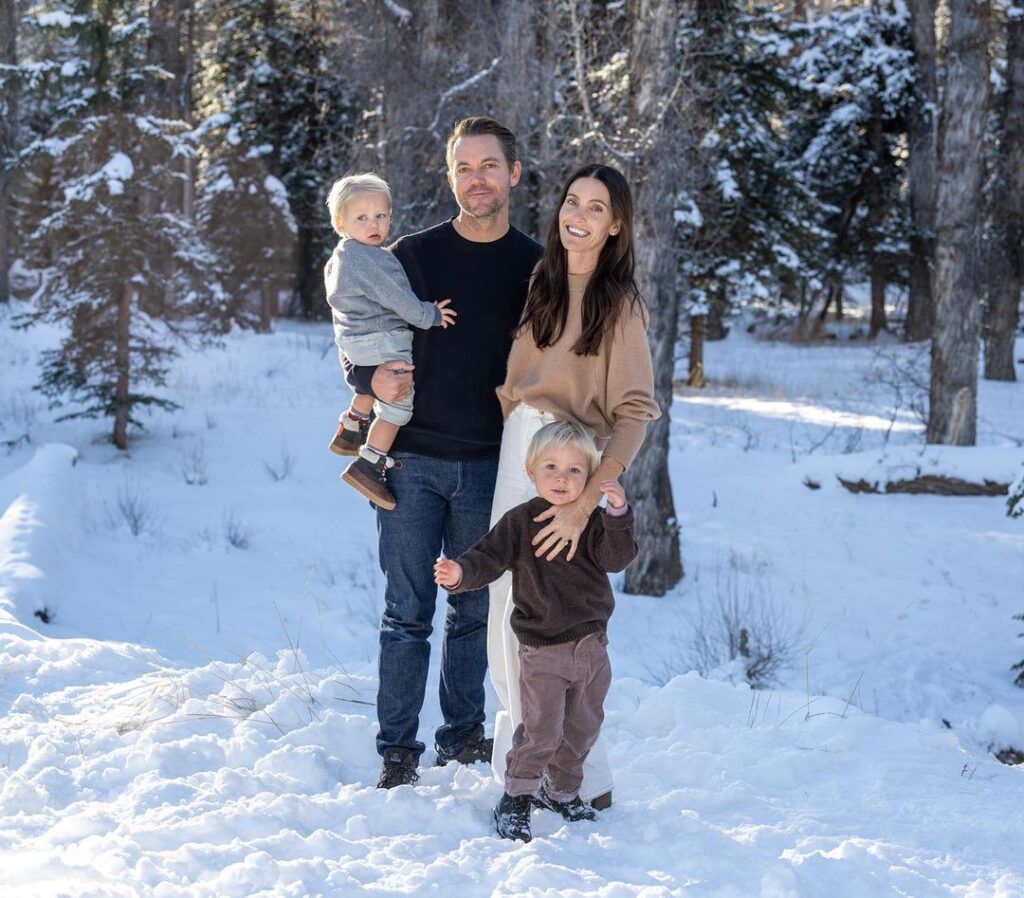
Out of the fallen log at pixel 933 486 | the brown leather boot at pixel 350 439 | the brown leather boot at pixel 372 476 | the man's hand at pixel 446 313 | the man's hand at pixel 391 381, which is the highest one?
the man's hand at pixel 446 313

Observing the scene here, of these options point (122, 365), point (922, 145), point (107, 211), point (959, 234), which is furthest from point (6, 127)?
point (959, 234)

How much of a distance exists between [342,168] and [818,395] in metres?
9.01

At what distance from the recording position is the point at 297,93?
26.5m

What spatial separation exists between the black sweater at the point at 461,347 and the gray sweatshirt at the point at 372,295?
0.10 m

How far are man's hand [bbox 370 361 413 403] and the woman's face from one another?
72cm

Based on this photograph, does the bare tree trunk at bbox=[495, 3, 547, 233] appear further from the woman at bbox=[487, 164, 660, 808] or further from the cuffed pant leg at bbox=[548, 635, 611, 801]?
the cuffed pant leg at bbox=[548, 635, 611, 801]

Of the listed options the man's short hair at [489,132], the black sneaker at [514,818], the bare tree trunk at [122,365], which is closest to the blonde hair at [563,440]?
the man's short hair at [489,132]

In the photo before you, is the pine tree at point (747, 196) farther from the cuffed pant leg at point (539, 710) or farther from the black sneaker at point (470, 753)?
the cuffed pant leg at point (539, 710)

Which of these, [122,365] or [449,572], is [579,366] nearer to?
[449,572]

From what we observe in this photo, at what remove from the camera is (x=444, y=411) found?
13.1 ft

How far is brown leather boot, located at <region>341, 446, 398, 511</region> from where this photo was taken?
391cm

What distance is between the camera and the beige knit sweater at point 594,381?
145 inches

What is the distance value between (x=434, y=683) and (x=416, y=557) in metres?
1.82

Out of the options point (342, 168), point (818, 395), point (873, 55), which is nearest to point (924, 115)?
point (873, 55)
